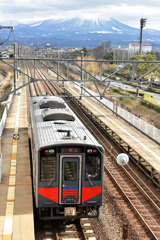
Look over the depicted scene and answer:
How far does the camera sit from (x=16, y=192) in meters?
10.5

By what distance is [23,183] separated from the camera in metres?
11.2

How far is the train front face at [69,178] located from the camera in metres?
8.64

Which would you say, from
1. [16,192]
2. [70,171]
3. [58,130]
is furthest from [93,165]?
[16,192]

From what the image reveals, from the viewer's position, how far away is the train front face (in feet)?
28.3

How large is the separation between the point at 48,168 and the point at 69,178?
23.3 inches

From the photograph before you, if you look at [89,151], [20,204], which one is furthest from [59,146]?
[20,204]

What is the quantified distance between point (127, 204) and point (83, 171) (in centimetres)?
300

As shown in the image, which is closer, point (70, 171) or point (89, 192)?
point (70, 171)

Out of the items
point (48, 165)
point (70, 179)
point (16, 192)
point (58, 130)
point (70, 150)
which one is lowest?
point (16, 192)

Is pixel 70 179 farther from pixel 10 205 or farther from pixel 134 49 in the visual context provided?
pixel 134 49

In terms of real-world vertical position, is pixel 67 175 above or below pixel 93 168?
below

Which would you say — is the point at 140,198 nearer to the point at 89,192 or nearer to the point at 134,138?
the point at 89,192

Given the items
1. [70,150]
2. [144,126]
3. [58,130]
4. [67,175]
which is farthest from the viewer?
[144,126]

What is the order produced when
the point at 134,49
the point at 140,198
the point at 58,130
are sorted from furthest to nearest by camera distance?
1. the point at 134,49
2. the point at 140,198
3. the point at 58,130
